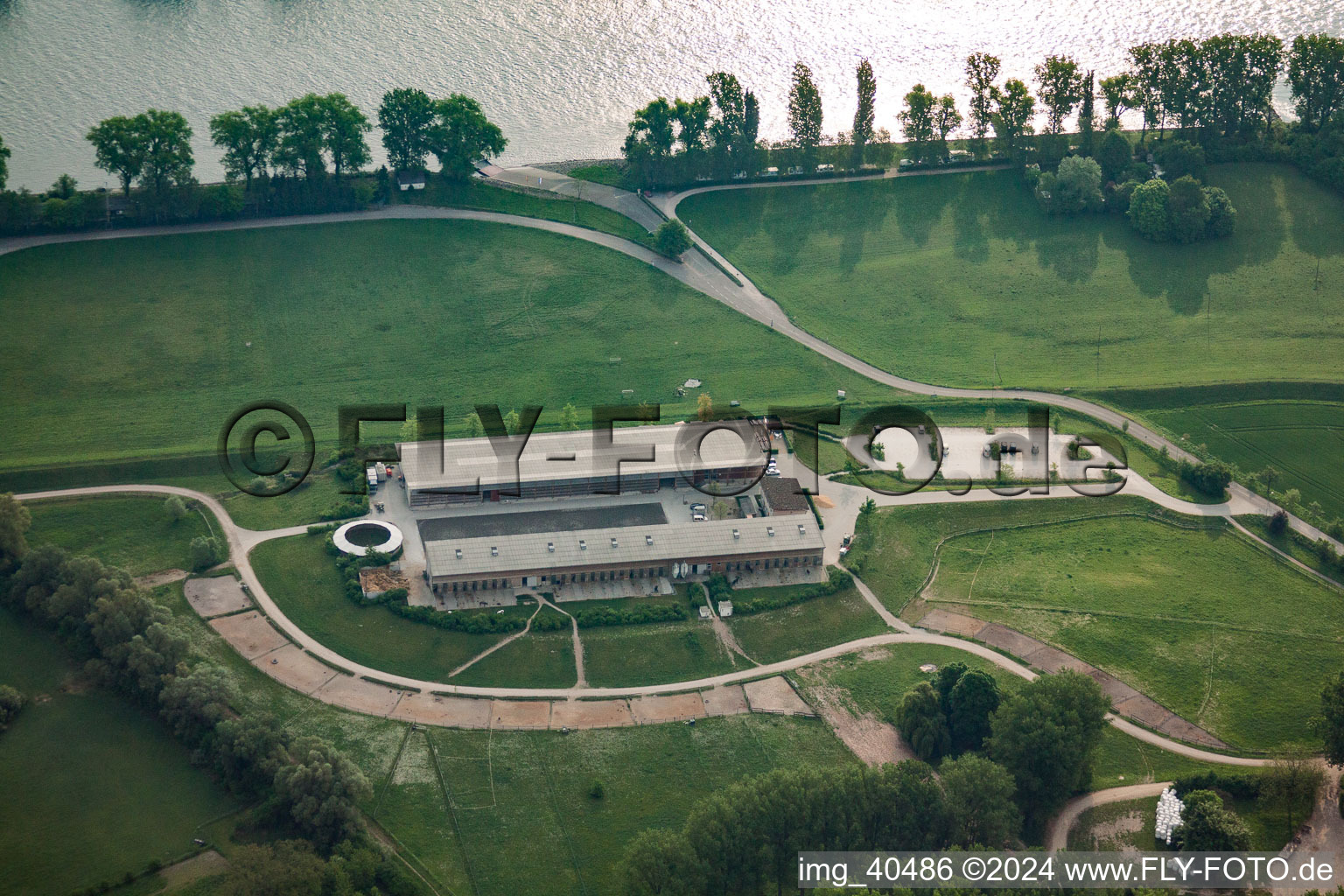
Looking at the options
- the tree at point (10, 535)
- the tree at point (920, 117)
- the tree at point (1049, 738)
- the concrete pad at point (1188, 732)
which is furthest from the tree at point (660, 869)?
the tree at point (920, 117)

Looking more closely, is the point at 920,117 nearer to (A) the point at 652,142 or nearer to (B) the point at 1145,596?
(A) the point at 652,142

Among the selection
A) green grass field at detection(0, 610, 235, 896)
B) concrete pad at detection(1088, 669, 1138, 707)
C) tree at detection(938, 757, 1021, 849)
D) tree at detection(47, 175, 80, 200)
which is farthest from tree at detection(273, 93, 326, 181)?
tree at detection(938, 757, 1021, 849)

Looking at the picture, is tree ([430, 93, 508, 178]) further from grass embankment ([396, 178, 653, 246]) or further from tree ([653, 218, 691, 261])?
tree ([653, 218, 691, 261])

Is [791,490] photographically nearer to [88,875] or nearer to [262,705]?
[262,705]

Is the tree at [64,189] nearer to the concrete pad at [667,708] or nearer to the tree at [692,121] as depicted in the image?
the tree at [692,121]

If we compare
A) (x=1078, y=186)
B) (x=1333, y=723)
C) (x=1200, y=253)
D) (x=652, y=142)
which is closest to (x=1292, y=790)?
(x=1333, y=723)

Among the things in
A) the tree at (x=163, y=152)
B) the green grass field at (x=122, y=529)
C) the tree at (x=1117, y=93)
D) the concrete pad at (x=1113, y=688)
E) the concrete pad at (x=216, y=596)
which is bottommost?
the concrete pad at (x=1113, y=688)
